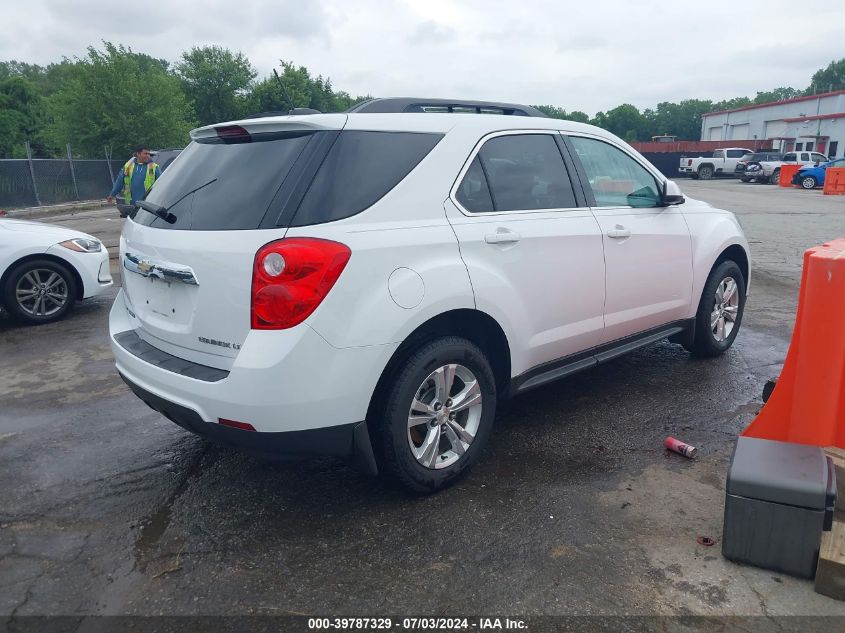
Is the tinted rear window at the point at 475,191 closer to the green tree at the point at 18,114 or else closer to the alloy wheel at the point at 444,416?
the alloy wheel at the point at 444,416

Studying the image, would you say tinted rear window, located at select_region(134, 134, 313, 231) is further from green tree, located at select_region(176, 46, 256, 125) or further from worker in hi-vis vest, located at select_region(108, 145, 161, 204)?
green tree, located at select_region(176, 46, 256, 125)

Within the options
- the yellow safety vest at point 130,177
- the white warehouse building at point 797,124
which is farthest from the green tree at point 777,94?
the yellow safety vest at point 130,177

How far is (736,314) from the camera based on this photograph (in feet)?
18.4

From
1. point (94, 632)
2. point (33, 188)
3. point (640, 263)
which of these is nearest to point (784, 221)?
point (640, 263)

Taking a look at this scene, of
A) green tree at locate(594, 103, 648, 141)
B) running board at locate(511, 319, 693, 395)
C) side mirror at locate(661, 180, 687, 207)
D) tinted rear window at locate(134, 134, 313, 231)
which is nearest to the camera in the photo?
tinted rear window at locate(134, 134, 313, 231)

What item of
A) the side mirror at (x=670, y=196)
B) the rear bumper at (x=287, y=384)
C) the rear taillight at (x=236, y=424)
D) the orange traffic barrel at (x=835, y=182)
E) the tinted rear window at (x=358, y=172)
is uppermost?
the tinted rear window at (x=358, y=172)

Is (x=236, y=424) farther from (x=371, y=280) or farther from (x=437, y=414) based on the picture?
(x=437, y=414)

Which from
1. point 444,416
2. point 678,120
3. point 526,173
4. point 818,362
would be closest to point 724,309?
point 818,362

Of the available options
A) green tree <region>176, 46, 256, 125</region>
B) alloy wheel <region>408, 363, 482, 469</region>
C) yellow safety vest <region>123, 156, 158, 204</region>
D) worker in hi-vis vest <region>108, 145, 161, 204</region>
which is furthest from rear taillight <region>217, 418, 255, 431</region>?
green tree <region>176, 46, 256, 125</region>

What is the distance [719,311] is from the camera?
17.7 feet

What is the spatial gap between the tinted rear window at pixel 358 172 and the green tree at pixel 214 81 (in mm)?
50788

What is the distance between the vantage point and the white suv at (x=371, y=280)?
2811 millimetres

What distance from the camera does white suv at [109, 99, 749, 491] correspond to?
281cm

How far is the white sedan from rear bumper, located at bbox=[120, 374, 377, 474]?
16.2ft
